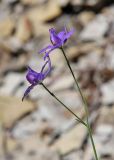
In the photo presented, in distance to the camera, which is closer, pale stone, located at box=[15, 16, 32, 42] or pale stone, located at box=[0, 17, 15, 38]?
pale stone, located at box=[15, 16, 32, 42]

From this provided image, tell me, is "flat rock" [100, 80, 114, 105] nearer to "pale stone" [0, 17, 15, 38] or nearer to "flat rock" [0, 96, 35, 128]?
"flat rock" [0, 96, 35, 128]

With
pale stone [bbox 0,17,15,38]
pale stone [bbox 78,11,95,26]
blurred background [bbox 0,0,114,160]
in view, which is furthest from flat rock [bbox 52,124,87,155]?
pale stone [bbox 0,17,15,38]

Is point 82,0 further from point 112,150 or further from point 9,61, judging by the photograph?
point 112,150

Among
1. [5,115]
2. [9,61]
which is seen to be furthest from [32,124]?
[9,61]

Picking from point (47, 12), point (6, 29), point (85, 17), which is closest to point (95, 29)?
point (85, 17)

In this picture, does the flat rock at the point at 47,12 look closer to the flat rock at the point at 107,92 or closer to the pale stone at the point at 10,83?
the pale stone at the point at 10,83

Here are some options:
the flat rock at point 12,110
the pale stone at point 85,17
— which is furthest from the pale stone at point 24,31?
the flat rock at point 12,110
